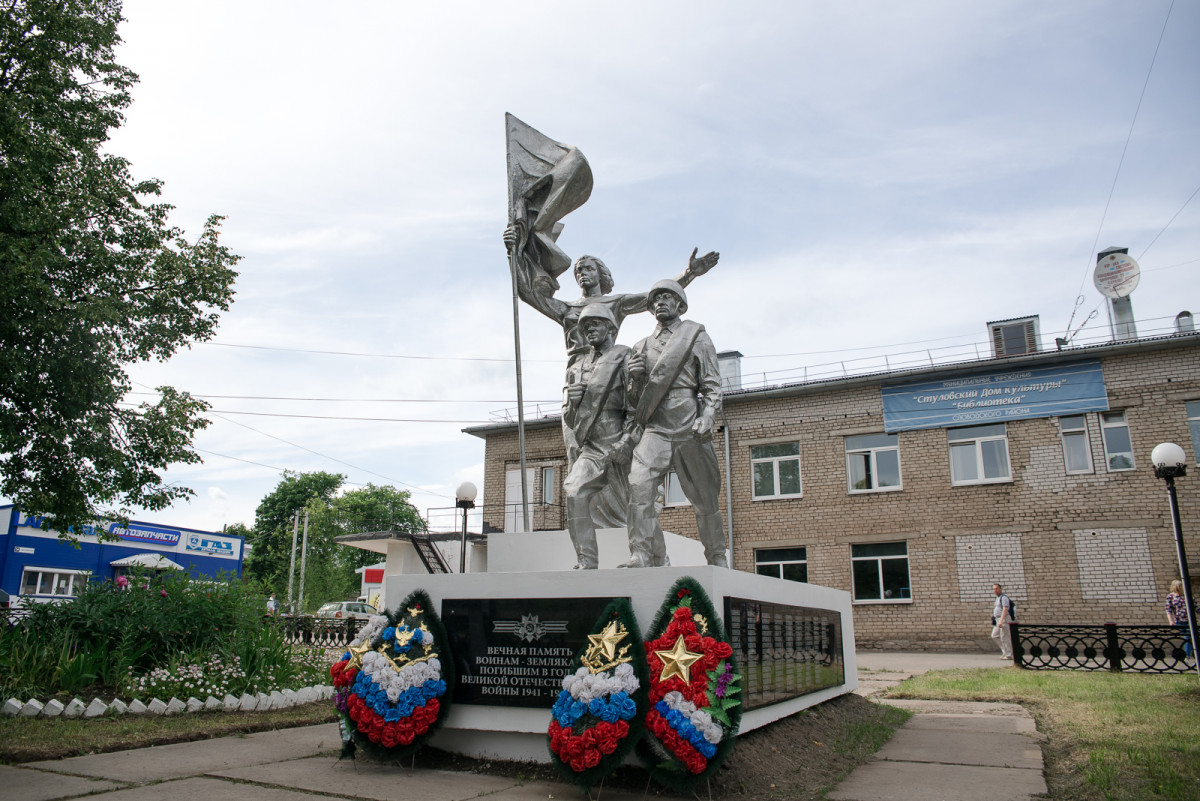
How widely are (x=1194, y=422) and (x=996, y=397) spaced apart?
3.68 m

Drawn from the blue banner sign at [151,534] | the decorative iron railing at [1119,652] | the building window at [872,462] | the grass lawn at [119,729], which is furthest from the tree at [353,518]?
the grass lawn at [119,729]

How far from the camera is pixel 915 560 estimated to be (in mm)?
18547

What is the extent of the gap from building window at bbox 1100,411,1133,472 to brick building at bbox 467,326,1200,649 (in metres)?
0.03

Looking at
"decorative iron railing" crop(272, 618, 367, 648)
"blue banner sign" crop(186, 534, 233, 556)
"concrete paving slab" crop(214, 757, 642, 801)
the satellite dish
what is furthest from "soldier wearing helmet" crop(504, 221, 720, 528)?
"blue banner sign" crop(186, 534, 233, 556)

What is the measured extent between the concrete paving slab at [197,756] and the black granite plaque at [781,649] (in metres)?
2.54

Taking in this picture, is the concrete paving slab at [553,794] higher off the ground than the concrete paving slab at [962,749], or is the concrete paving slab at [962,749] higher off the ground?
the concrete paving slab at [553,794]

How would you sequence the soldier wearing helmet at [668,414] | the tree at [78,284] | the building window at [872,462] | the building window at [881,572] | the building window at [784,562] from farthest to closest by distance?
the building window at [784,562], the building window at [872,462], the building window at [881,572], the tree at [78,284], the soldier wearing helmet at [668,414]

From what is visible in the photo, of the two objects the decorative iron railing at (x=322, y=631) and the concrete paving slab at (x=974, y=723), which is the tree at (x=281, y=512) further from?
the concrete paving slab at (x=974, y=723)

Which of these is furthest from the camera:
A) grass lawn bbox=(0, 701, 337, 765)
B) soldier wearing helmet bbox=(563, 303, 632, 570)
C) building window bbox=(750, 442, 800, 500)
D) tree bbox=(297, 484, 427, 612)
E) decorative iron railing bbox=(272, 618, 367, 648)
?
tree bbox=(297, 484, 427, 612)

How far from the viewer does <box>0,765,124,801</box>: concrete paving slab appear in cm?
358

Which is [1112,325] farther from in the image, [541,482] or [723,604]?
[723,604]

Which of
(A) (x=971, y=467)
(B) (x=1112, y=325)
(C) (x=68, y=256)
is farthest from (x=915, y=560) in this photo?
(C) (x=68, y=256)

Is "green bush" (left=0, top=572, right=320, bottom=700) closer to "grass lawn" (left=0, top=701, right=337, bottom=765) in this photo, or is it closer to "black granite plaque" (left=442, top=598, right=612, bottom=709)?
"grass lawn" (left=0, top=701, right=337, bottom=765)

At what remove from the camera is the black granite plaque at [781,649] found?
460 cm
